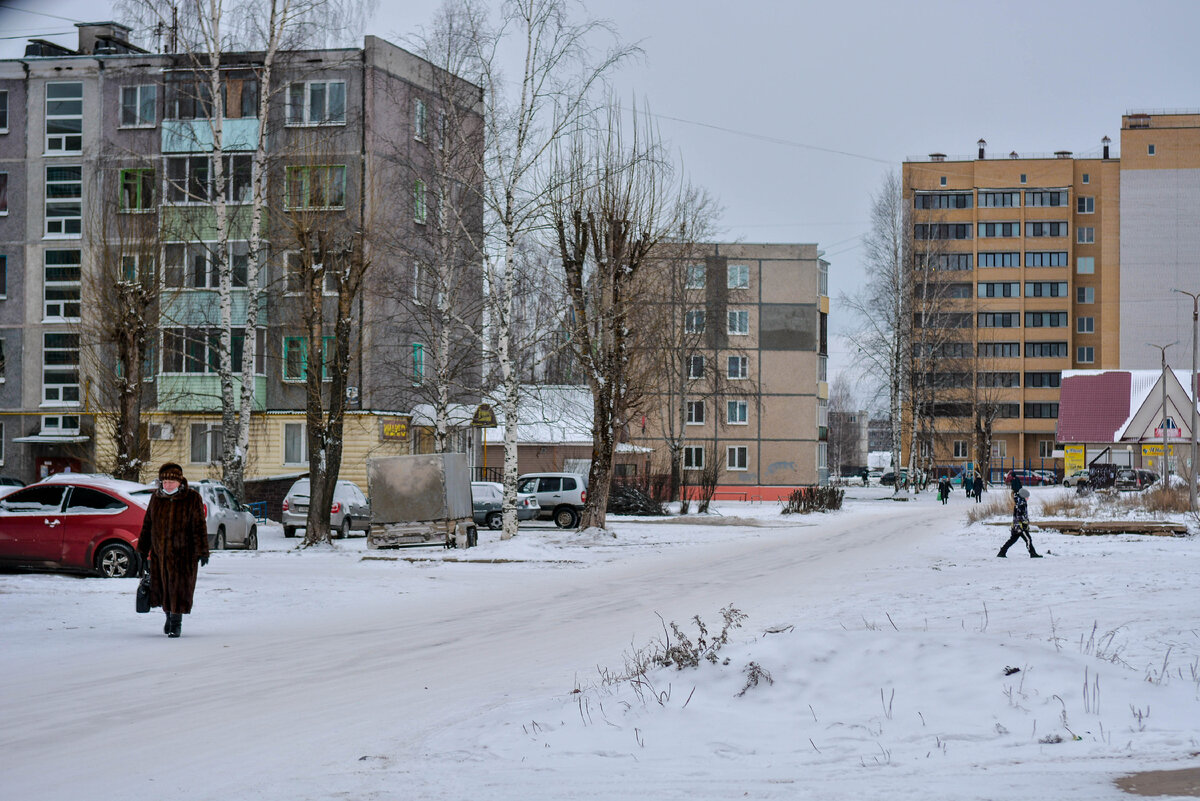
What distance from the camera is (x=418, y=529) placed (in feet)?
96.8

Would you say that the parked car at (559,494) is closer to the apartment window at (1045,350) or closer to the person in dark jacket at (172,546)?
the person in dark jacket at (172,546)

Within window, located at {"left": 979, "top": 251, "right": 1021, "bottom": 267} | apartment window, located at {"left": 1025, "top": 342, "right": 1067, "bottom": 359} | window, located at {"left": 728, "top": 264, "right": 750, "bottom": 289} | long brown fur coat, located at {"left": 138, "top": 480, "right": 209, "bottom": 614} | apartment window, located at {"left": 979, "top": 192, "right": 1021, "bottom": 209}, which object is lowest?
long brown fur coat, located at {"left": 138, "top": 480, "right": 209, "bottom": 614}

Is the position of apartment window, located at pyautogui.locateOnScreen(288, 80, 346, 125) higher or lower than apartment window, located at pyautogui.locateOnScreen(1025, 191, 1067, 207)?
lower

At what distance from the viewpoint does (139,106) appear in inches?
1921

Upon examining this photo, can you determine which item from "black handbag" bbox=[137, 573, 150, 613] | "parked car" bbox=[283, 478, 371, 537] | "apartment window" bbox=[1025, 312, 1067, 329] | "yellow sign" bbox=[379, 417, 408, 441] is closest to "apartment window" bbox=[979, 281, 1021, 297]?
"apartment window" bbox=[1025, 312, 1067, 329]

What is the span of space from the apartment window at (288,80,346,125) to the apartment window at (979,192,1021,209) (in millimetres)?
83169

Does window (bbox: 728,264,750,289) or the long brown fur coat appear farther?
window (bbox: 728,264,750,289)

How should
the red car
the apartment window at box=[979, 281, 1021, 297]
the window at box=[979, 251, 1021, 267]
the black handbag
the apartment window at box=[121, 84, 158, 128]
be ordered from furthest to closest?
the apartment window at box=[979, 281, 1021, 297] < the window at box=[979, 251, 1021, 267] < the apartment window at box=[121, 84, 158, 128] < the red car < the black handbag

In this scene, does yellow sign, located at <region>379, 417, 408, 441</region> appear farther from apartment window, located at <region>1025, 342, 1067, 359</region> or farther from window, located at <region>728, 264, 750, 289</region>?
apartment window, located at <region>1025, 342, 1067, 359</region>

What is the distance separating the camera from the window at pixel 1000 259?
117812mm

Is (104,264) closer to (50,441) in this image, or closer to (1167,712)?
(50,441)

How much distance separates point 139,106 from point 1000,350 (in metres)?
88.4

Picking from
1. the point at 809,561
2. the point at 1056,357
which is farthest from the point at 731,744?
the point at 1056,357

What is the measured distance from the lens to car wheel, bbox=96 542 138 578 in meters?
20.6
